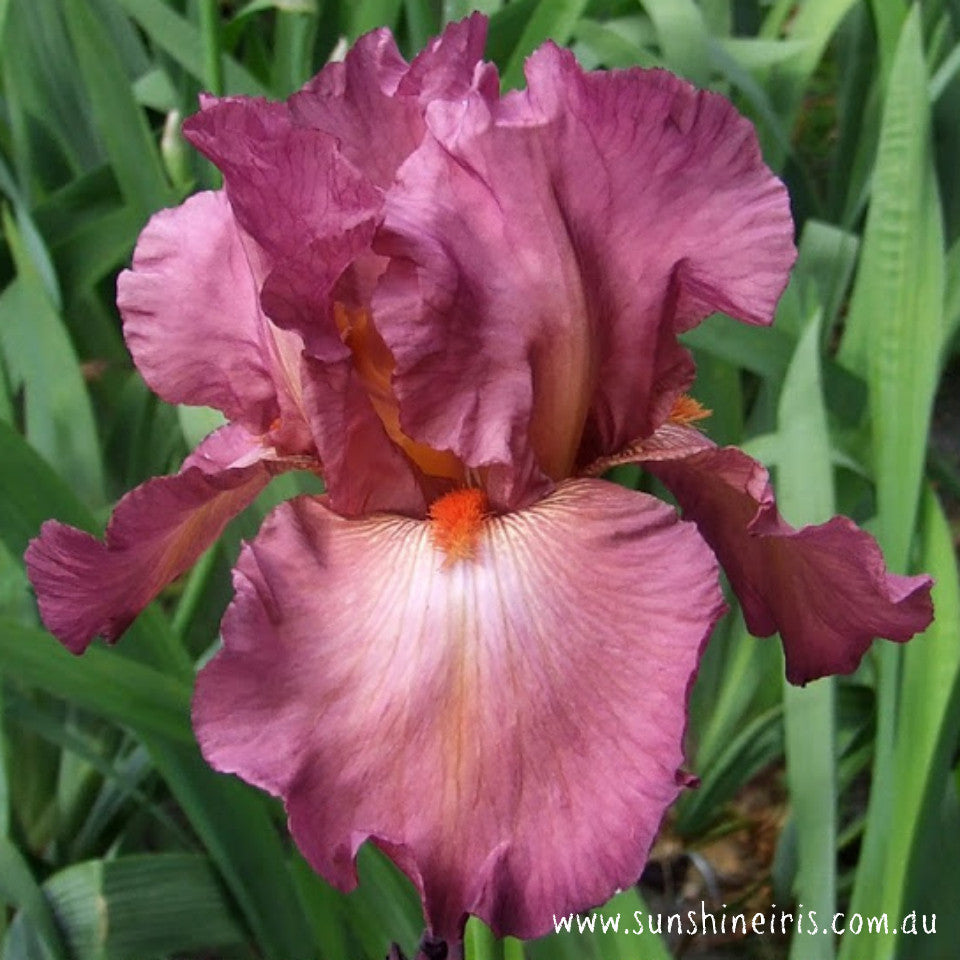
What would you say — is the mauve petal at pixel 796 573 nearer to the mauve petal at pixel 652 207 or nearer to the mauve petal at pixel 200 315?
the mauve petal at pixel 652 207

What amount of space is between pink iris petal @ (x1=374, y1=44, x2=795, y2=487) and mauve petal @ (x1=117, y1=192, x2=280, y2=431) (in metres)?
0.13

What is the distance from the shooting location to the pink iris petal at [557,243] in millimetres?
615

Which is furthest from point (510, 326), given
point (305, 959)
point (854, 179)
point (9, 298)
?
point (854, 179)

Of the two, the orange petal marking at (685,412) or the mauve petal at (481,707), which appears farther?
the orange petal marking at (685,412)

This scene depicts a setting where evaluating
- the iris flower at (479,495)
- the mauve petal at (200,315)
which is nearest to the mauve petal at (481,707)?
the iris flower at (479,495)

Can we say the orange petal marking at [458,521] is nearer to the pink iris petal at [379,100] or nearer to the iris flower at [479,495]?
the iris flower at [479,495]

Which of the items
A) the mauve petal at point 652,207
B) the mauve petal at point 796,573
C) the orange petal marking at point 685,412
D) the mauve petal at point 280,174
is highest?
the mauve petal at point 280,174

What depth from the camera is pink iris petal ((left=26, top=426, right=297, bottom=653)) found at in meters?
0.68

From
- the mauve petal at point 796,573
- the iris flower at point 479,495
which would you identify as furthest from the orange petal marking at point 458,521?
the mauve petal at point 796,573

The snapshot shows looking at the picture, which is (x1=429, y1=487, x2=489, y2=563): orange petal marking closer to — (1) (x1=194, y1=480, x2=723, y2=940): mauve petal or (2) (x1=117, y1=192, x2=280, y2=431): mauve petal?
(1) (x1=194, y1=480, x2=723, y2=940): mauve petal

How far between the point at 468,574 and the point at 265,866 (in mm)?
591

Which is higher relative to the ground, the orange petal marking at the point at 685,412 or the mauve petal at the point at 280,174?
the mauve petal at the point at 280,174

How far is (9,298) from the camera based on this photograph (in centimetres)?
158

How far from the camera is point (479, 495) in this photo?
0.68 m
